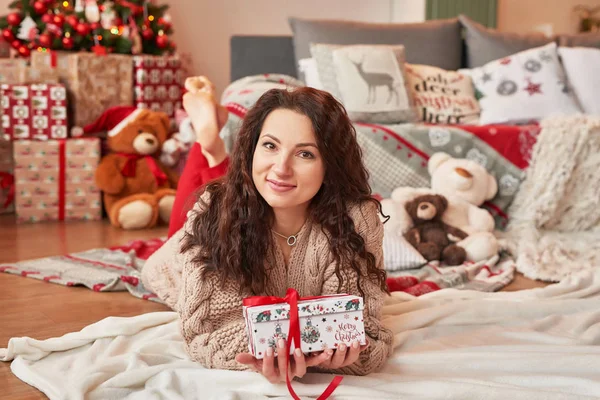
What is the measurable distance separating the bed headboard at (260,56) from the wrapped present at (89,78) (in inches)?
20.6

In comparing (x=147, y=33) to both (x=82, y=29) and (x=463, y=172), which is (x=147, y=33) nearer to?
(x=82, y=29)

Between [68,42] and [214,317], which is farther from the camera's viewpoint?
[68,42]

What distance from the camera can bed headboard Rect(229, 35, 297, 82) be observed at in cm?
359

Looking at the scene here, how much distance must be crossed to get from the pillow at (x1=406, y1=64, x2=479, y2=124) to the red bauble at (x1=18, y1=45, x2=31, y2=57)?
177 cm

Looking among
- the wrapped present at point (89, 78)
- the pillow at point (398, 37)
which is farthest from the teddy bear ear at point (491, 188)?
the wrapped present at point (89, 78)

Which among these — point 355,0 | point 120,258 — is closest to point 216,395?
point 120,258

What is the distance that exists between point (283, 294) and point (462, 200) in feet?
4.58

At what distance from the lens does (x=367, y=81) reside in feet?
10.1

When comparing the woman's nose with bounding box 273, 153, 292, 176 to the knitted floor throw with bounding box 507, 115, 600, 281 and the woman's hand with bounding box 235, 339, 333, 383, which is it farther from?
the knitted floor throw with bounding box 507, 115, 600, 281

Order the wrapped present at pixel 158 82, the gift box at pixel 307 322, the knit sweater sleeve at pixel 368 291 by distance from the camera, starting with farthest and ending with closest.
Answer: the wrapped present at pixel 158 82
the knit sweater sleeve at pixel 368 291
the gift box at pixel 307 322

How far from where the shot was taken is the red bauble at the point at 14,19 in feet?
10.8

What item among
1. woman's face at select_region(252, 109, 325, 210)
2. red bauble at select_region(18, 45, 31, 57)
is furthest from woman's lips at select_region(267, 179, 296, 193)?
red bauble at select_region(18, 45, 31, 57)

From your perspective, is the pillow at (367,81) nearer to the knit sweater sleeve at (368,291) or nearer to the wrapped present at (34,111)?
the wrapped present at (34,111)

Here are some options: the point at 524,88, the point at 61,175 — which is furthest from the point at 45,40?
the point at 524,88
